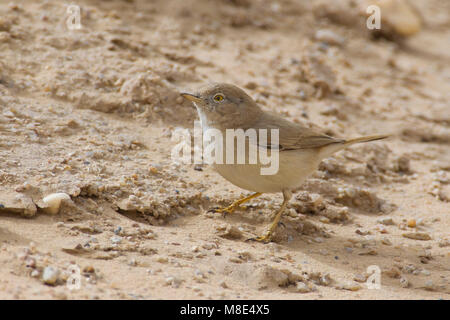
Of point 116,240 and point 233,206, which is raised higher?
point 116,240

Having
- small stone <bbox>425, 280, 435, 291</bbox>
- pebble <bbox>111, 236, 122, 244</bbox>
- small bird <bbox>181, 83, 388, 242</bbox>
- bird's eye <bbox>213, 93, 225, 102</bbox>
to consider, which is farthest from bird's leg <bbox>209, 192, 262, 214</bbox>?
small stone <bbox>425, 280, 435, 291</bbox>

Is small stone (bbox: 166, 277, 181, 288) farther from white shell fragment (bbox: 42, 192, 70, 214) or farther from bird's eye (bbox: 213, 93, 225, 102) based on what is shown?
bird's eye (bbox: 213, 93, 225, 102)

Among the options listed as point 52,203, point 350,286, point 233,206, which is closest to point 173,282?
point 52,203

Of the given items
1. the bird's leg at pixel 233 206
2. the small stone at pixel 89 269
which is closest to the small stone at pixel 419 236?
the bird's leg at pixel 233 206

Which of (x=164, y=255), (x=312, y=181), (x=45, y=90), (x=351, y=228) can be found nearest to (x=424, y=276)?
(x=351, y=228)

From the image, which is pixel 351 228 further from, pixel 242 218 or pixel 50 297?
pixel 50 297

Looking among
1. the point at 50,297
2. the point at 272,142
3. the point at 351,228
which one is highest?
the point at 272,142

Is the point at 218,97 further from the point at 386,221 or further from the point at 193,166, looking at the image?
the point at 386,221
